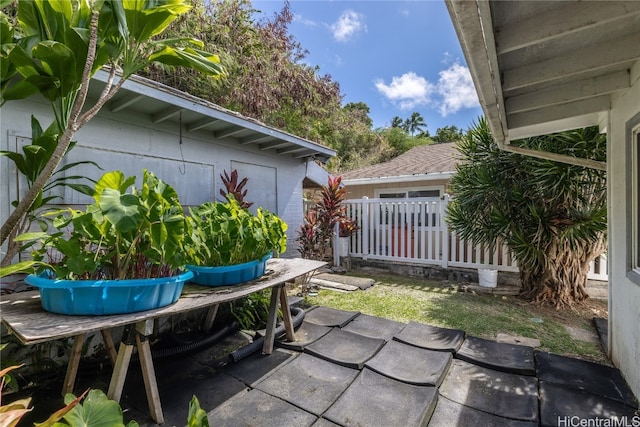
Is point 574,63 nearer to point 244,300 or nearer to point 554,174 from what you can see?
point 554,174

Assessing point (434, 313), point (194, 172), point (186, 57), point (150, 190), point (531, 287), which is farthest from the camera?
point (531, 287)

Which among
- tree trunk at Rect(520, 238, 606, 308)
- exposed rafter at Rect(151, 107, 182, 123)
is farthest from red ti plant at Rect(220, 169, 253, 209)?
tree trunk at Rect(520, 238, 606, 308)

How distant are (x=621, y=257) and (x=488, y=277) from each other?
9.17 feet

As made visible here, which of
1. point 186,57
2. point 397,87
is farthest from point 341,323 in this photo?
point 397,87

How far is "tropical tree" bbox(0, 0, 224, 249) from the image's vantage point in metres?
1.36

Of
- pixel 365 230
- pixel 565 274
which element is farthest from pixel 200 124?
pixel 565 274

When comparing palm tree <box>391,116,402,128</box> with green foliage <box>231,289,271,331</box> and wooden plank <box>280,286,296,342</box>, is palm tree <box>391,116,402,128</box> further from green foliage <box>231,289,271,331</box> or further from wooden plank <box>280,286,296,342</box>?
wooden plank <box>280,286,296,342</box>

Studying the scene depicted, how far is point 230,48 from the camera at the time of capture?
8.06 metres

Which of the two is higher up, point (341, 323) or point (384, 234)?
point (384, 234)

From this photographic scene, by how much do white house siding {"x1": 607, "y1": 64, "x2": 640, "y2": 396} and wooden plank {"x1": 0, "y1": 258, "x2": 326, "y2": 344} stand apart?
289 cm

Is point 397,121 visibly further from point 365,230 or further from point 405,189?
point 365,230

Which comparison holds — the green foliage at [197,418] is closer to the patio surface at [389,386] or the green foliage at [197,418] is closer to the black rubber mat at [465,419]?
the patio surface at [389,386]

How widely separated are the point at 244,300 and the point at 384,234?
162 inches

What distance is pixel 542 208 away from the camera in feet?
14.6
